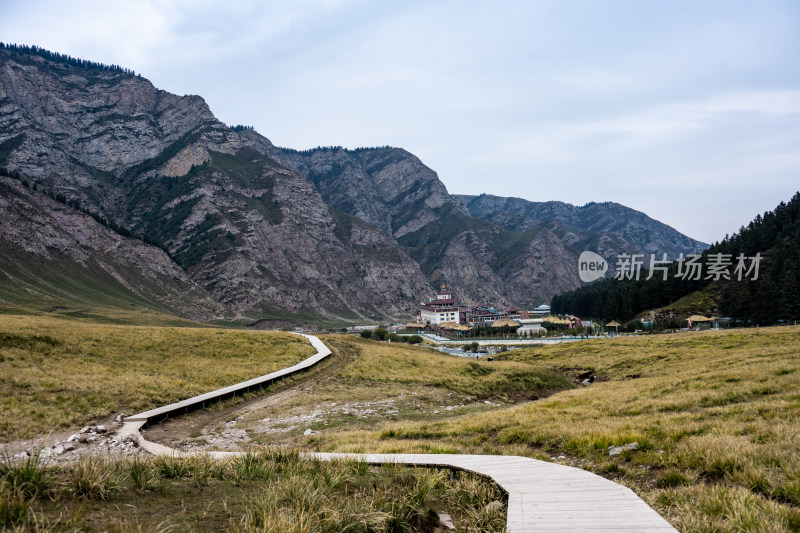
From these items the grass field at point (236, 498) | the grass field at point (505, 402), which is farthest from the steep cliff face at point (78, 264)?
the grass field at point (236, 498)

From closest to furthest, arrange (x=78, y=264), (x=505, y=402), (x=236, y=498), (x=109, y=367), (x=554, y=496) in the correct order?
(x=554, y=496) < (x=236, y=498) < (x=109, y=367) < (x=505, y=402) < (x=78, y=264)

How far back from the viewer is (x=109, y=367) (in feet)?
95.1

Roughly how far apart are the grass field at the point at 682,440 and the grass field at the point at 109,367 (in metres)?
11.7

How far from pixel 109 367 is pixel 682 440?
32213 millimetres

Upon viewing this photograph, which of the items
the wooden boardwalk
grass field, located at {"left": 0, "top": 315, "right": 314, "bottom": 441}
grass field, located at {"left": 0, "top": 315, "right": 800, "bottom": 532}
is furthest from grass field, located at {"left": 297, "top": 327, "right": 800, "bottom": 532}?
grass field, located at {"left": 0, "top": 315, "right": 314, "bottom": 441}

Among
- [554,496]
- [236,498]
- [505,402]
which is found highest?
[554,496]

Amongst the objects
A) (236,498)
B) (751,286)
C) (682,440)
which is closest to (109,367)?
(236,498)

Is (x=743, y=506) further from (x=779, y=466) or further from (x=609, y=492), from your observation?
(x=779, y=466)

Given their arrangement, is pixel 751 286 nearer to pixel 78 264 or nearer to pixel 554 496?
pixel 554 496

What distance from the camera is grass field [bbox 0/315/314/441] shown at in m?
20.0

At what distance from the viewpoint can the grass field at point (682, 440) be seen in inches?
287

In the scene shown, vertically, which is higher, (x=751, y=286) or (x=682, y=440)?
(x=751, y=286)

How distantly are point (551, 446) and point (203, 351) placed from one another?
32.9 meters

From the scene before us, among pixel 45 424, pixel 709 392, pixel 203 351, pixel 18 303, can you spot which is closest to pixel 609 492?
pixel 709 392
